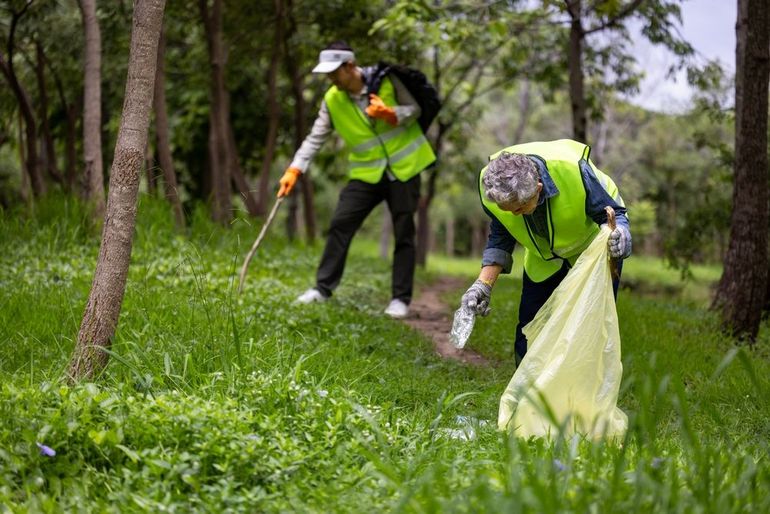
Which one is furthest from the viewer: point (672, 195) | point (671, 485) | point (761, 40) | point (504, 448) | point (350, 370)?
point (672, 195)

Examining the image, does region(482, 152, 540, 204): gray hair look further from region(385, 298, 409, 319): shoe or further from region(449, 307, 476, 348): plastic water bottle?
region(385, 298, 409, 319): shoe

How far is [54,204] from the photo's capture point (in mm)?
7828

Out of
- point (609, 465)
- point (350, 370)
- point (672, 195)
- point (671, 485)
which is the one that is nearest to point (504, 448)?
point (609, 465)

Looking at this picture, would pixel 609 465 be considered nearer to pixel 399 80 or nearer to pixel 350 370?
pixel 350 370

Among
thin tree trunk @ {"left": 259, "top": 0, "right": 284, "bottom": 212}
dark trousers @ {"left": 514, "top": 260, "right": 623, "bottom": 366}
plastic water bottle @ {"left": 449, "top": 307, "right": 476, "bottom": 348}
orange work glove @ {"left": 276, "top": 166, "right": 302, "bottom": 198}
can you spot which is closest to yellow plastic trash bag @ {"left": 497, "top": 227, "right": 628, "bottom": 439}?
plastic water bottle @ {"left": 449, "top": 307, "right": 476, "bottom": 348}

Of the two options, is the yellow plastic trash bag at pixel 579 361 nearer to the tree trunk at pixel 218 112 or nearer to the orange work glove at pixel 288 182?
the orange work glove at pixel 288 182

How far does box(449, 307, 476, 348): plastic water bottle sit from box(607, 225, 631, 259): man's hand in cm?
73

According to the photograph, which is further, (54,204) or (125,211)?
(54,204)

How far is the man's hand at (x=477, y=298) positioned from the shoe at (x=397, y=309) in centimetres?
290

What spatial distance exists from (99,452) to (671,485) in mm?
1971

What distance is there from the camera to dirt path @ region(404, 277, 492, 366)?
6.19 metres

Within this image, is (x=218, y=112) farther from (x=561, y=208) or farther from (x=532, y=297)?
(x=561, y=208)

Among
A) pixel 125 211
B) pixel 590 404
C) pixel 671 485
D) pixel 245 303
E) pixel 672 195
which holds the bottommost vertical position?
pixel 672 195

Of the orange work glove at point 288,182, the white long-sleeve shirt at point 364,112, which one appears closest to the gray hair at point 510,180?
the orange work glove at point 288,182
